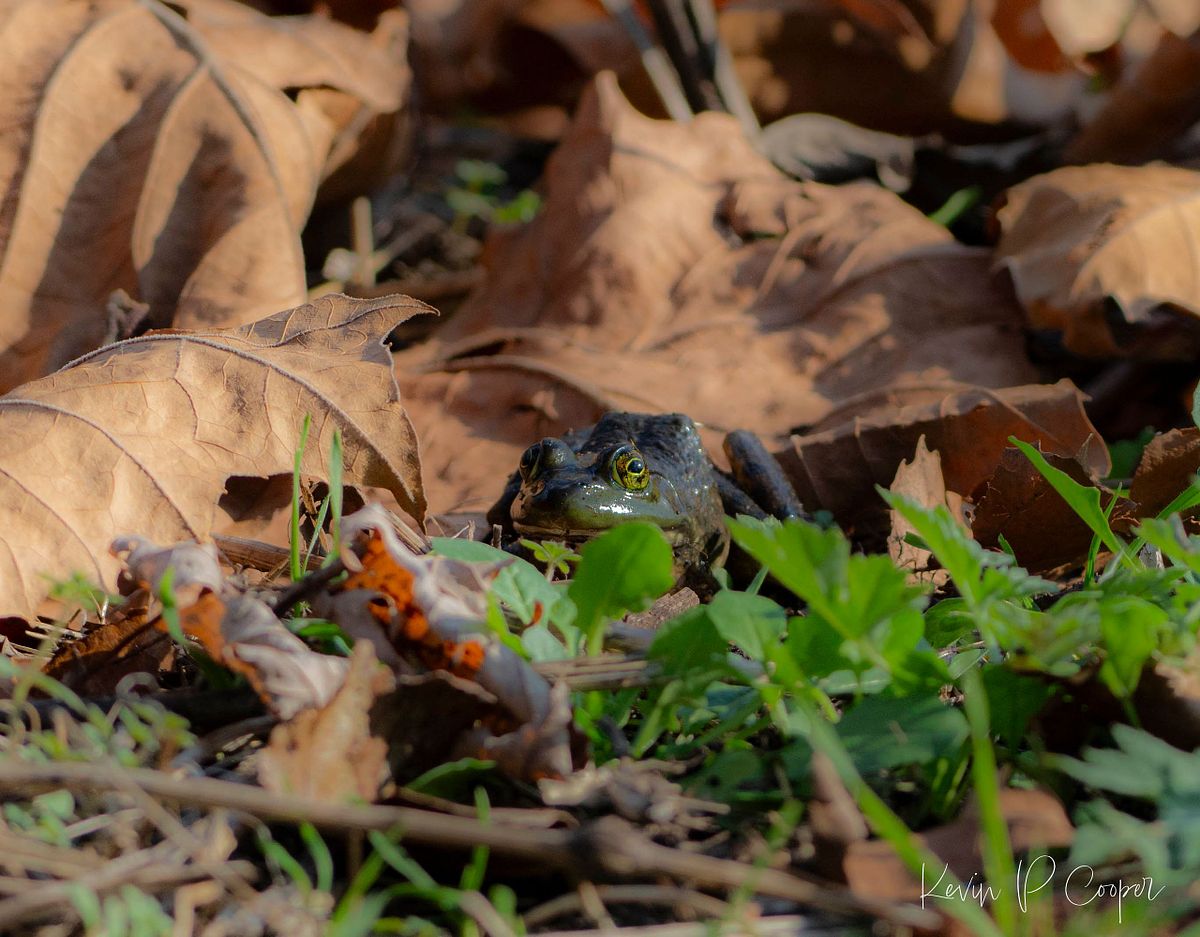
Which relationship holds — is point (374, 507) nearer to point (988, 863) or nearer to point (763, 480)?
point (988, 863)

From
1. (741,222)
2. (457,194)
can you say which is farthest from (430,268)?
(741,222)

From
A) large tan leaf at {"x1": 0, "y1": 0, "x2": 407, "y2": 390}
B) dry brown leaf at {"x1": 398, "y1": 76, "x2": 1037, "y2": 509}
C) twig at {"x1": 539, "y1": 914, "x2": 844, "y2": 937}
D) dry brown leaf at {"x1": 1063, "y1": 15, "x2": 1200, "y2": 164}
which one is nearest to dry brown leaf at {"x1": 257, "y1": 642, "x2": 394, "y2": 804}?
twig at {"x1": 539, "y1": 914, "x2": 844, "y2": 937}

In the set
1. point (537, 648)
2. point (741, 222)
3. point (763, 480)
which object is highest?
point (537, 648)

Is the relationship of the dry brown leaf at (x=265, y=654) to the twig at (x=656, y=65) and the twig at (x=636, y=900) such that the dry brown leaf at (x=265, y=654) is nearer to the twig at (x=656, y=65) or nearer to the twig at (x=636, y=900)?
the twig at (x=636, y=900)

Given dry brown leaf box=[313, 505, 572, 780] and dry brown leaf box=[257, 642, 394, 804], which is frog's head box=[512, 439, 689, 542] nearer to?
dry brown leaf box=[313, 505, 572, 780]

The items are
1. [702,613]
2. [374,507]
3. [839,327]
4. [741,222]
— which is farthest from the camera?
[741,222]

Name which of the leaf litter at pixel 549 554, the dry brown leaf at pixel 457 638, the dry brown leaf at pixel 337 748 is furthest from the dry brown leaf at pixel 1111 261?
the dry brown leaf at pixel 337 748
